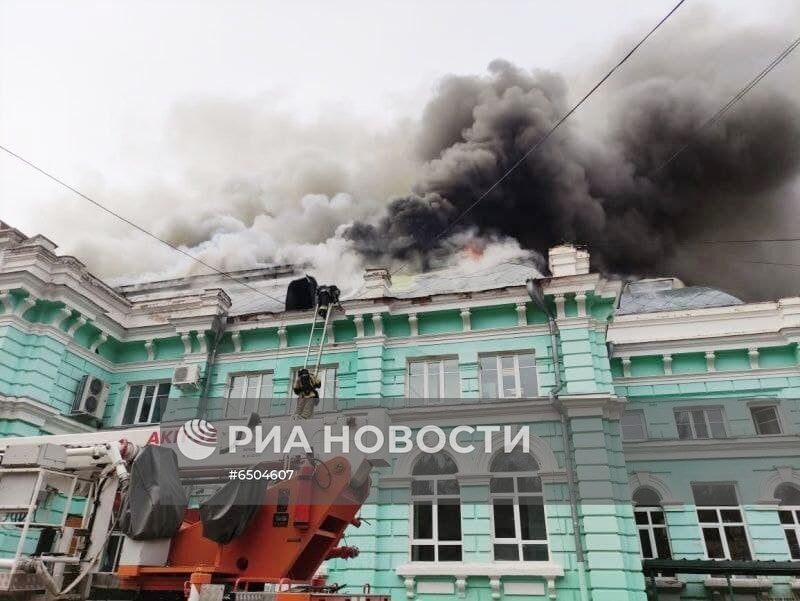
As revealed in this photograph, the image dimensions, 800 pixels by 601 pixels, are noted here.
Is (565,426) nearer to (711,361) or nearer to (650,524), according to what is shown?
(650,524)

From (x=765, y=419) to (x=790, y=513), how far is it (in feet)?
9.41

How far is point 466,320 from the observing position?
1677cm

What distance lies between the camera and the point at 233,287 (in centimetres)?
2789

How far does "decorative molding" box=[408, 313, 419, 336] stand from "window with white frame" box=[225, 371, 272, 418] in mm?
4696

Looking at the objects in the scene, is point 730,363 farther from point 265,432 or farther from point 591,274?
point 265,432

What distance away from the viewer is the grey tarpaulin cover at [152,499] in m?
7.51

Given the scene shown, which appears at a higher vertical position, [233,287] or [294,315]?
[233,287]

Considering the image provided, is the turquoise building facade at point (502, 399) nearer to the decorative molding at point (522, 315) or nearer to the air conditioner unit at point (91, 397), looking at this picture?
the decorative molding at point (522, 315)

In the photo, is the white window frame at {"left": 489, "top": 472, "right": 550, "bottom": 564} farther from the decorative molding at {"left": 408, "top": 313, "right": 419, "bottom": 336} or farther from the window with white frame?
the window with white frame

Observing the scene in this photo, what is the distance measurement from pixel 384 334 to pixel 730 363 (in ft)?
37.7

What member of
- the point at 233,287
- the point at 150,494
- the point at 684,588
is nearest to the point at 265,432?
the point at 150,494

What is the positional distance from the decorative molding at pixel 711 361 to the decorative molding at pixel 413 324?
978 cm

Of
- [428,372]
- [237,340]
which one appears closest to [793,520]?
[428,372]

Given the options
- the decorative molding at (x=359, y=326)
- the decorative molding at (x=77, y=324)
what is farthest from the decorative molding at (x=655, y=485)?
the decorative molding at (x=77, y=324)
